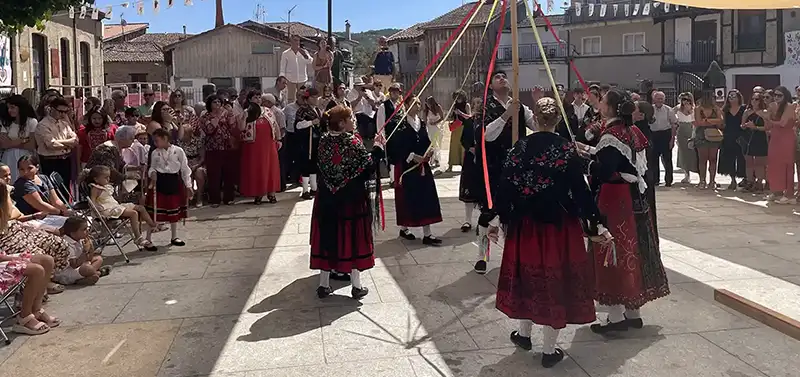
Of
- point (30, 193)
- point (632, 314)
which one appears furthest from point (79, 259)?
point (632, 314)

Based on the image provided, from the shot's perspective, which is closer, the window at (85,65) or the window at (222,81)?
the window at (85,65)

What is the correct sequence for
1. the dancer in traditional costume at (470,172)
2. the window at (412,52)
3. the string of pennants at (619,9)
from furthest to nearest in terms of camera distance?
the window at (412,52)
the string of pennants at (619,9)
the dancer in traditional costume at (470,172)

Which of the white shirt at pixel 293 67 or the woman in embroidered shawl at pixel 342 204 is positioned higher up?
the white shirt at pixel 293 67

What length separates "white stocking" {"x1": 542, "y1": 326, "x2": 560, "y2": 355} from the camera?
4.17 metres

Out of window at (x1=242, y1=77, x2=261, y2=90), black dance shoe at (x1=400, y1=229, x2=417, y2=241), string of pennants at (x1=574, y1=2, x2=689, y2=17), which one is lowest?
black dance shoe at (x1=400, y1=229, x2=417, y2=241)

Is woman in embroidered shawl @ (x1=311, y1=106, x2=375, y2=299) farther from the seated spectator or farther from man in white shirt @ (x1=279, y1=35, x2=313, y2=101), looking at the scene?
man in white shirt @ (x1=279, y1=35, x2=313, y2=101)

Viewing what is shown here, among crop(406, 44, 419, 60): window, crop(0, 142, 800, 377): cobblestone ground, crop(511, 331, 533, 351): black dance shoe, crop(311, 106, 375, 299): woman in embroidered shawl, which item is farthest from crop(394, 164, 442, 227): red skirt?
crop(406, 44, 419, 60): window

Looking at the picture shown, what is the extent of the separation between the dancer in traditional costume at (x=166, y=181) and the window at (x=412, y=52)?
40129 mm

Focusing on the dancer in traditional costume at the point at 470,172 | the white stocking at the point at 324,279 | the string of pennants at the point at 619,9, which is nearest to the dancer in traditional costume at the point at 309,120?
the dancer in traditional costume at the point at 470,172

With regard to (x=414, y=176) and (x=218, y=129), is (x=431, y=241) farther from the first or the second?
(x=218, y=129)

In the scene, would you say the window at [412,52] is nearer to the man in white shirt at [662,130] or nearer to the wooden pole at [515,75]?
the man in white shirt at [662,130]

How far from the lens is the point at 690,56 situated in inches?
1344

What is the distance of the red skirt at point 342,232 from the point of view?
551 centimetres

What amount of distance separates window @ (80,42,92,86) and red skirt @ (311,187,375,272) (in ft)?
59.1
